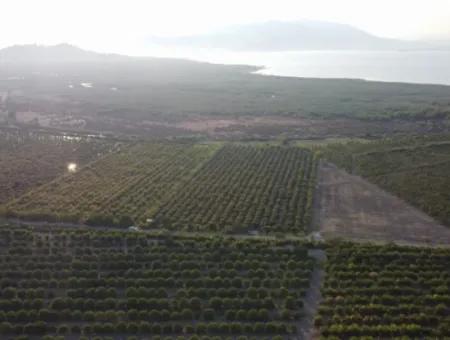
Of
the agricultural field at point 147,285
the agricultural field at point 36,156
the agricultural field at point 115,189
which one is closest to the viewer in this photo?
the agricultural field at point 147,285

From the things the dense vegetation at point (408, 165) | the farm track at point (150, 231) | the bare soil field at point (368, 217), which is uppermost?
the dense vegetation at point (408, 165)

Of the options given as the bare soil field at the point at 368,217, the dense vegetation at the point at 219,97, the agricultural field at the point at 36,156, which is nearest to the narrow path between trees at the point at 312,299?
the bare soil field at the point at 368,217

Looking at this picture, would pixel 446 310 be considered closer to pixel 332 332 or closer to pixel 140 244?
pixel 332 332

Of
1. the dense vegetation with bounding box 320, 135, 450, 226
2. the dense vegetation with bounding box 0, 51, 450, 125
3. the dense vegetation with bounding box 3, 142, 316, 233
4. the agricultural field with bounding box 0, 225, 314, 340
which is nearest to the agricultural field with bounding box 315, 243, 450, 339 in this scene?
the agricultural field with bounding box 0, 225, 314, 340

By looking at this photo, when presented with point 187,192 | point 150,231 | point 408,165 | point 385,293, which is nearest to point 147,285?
point 150,231

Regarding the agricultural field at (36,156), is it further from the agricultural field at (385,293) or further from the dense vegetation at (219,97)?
the agricultural field at (385,293)

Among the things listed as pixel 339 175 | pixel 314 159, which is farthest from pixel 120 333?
pixel 314 159

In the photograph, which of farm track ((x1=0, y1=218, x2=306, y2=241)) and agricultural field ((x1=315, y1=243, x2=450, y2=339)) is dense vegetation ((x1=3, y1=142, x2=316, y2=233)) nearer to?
farm track ((x1=0, y1=218, x2=306, y2=241))
